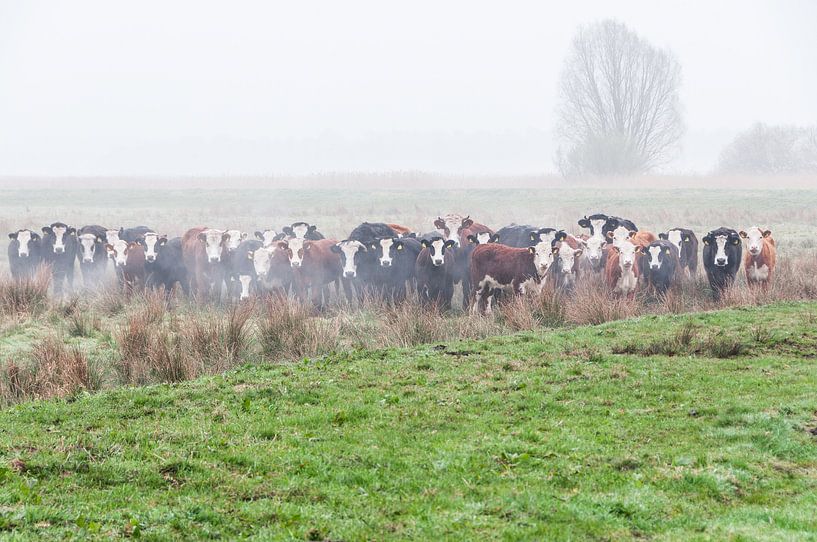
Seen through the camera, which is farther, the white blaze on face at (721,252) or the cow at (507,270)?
the white blaze on face at (721,252)

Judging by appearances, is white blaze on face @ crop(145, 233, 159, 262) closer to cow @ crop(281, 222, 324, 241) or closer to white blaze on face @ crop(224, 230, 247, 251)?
white blaze on face @ crop(224, 230, 247, 251)

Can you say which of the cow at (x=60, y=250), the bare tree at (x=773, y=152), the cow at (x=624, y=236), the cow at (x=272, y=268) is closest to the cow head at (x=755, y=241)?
the cow at (x=624, y=236)

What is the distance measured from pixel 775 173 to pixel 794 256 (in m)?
43.1

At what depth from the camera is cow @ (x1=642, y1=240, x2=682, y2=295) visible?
18.2 meters

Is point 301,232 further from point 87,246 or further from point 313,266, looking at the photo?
point 87,246

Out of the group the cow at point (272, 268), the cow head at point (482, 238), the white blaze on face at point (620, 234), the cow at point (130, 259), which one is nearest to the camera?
the cow at point (272, 268)

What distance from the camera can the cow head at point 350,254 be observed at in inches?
762

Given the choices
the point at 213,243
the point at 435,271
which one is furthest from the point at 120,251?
the point at 435,271

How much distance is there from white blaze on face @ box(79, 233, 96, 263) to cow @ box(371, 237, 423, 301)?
790cm

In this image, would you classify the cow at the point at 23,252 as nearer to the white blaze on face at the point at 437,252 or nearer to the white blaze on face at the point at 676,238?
the white blaze on face at the point at 437,252

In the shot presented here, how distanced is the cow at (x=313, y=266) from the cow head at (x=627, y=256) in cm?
612

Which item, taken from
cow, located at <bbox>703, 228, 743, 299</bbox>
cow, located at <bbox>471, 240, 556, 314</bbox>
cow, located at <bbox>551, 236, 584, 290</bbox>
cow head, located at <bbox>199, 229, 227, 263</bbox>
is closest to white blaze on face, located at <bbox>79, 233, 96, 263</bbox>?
cow head, located at <bbox>199, 229, 227, 263</bbox>

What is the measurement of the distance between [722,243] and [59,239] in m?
15.9

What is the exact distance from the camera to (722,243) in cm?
1884
